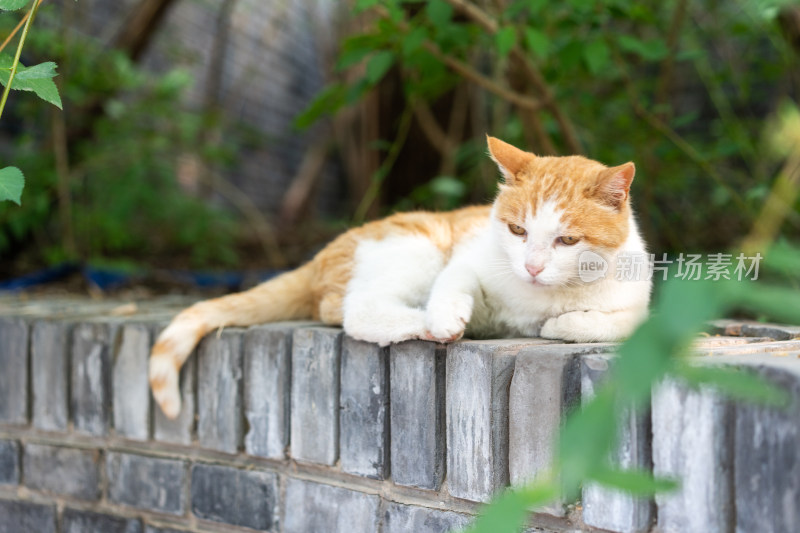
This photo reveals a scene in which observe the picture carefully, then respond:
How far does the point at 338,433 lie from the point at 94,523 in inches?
28.6

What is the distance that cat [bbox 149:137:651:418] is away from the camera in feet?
4.02

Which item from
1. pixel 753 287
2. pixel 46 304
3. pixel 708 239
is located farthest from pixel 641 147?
pixel 753 287

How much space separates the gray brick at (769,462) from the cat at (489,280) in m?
0.40

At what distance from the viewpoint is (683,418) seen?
87 centimetres

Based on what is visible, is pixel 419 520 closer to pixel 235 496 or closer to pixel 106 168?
pixel 235 496

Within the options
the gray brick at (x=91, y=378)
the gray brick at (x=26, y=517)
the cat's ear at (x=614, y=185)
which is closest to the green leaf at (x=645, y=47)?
the cat's ear at (x=614, y=185)

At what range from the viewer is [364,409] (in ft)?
4.02

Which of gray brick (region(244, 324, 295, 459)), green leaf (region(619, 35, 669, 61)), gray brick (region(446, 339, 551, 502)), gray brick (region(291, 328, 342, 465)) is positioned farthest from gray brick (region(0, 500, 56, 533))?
green leaf (region(619, 35, 669, 61))

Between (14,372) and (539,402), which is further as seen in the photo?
(14,372)

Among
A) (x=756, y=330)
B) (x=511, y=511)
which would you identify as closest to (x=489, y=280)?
(x=756, y=330)

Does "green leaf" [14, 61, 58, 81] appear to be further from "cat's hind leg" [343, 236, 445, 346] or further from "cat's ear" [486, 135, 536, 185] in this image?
"cat's ear" [486, 135, 536, 185]

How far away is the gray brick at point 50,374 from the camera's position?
5.16 ft

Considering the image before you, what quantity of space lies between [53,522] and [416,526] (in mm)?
994

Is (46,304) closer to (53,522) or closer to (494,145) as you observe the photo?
(53,522)
